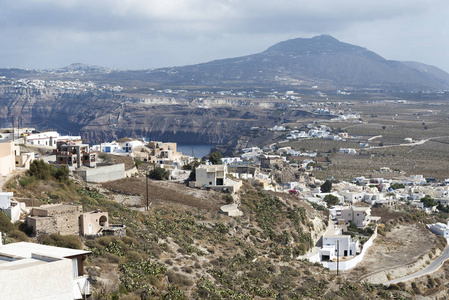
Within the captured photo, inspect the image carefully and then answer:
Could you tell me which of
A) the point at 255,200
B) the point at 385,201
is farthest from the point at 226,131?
the point at 255,200

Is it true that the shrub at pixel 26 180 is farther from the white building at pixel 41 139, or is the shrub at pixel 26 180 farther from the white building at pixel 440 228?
the white building at pixel 440 228

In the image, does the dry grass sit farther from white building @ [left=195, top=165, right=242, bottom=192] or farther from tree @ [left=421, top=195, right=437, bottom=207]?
tree @ [left=421, top=195, right=437, bottom=207]

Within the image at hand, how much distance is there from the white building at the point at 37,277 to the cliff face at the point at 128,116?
120 meters

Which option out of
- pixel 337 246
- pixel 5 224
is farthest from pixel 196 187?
pixel 5 224

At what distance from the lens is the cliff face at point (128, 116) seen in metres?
146

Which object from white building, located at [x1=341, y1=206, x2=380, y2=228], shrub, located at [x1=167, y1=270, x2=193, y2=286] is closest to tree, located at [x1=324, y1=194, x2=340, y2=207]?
white building, located at [x1=341, y1=206, x2=380, y2=228]

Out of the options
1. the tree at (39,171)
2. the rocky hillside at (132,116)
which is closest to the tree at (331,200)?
the tree at (39,171)

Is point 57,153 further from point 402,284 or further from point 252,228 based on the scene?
point 402,284

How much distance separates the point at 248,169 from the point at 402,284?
2101cm

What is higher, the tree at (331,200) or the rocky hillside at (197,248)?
the rocky hillside at (197,248)

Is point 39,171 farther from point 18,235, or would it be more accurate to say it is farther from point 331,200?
point 331,200

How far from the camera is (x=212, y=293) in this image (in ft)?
54.0

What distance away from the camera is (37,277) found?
28.8 ft

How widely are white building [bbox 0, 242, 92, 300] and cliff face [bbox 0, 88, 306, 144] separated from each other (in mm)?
119925
